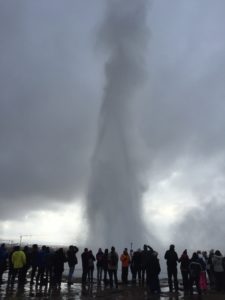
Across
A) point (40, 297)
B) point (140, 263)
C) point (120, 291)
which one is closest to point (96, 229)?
point (140, 263)

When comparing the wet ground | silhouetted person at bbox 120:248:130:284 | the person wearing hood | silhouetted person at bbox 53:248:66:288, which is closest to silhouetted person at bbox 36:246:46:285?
silhouetted person at bbox 53:248:66:288

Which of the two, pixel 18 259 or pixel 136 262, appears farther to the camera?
pixel 136 262

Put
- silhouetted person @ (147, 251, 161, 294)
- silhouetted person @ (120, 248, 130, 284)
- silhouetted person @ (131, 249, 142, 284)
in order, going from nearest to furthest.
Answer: silhouetted person @ (147, 251, 161, 294) < silhouetted person @ (120, 248, 130, 284) < silhouetted person @ (131, 249, 142, 284)

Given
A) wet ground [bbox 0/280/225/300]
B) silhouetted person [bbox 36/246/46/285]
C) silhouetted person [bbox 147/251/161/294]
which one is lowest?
wet ground [bbox 0/280/225/300]

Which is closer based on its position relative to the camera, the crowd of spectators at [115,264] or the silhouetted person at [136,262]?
the crowd of spectators at [115,264]

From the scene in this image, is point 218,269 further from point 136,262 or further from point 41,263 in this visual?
point 41,263

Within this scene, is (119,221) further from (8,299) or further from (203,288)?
(8,299)

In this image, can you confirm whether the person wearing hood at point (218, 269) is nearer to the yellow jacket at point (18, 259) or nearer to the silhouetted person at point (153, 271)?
the silhouetted person at point (153, 271)

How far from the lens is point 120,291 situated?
2111 cm

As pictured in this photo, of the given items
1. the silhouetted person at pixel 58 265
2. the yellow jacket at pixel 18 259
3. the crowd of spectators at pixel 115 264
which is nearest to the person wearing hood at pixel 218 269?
the crowd of spectators at pixel 115 264

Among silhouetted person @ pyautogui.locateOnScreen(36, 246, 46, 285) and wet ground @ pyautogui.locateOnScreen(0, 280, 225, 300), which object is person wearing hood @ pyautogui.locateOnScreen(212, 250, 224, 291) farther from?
silhouetted person @ pyautogui.locateOnScreen(36, 246, 46, 285)

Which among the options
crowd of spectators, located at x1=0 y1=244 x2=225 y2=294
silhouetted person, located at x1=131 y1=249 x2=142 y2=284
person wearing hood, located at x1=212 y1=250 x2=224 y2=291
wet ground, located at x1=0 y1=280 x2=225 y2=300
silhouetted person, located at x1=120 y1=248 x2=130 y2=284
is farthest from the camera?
silhouetted person, located at x1=131 y1=249 x2=142 y2=284

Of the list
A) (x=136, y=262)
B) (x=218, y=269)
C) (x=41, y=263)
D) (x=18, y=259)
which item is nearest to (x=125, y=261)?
(x=136, y=262)

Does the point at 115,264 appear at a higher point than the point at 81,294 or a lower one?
higher
